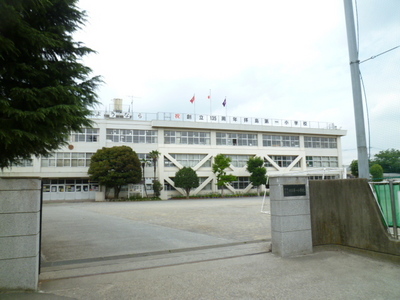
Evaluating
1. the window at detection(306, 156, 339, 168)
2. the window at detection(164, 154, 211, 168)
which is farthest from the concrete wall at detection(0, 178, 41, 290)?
the window at detection(306, 156, 339, 168)

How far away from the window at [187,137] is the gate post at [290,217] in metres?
40.2

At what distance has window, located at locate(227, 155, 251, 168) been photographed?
49194 mm

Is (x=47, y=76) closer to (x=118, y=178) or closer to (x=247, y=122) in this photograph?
(x=118, y=178)

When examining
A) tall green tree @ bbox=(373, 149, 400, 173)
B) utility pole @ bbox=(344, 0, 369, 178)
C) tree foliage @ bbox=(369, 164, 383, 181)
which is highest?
utility pole @ bbox=(344, 0, 369, 178)

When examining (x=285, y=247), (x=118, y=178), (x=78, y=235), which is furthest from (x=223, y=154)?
(x=285, y=247)

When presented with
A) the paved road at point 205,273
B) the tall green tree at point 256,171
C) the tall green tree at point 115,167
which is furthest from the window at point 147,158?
the paved road at point 205,273

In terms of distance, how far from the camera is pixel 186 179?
41.4 m

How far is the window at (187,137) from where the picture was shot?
46.2 m

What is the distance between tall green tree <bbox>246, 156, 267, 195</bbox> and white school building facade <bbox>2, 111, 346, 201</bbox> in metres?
2.82

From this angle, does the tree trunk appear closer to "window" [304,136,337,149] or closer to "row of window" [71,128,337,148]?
"row of window" [71,128,337,148]

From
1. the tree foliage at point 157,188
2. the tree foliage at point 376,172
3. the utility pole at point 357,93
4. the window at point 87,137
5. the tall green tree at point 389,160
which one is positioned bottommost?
the tree foliage at point 157,188

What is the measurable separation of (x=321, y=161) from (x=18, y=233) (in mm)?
56333

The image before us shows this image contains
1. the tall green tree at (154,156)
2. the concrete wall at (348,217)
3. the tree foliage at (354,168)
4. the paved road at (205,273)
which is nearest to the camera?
the paved road at (205,273)

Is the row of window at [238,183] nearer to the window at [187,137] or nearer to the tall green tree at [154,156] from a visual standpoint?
the window at [187,137]
